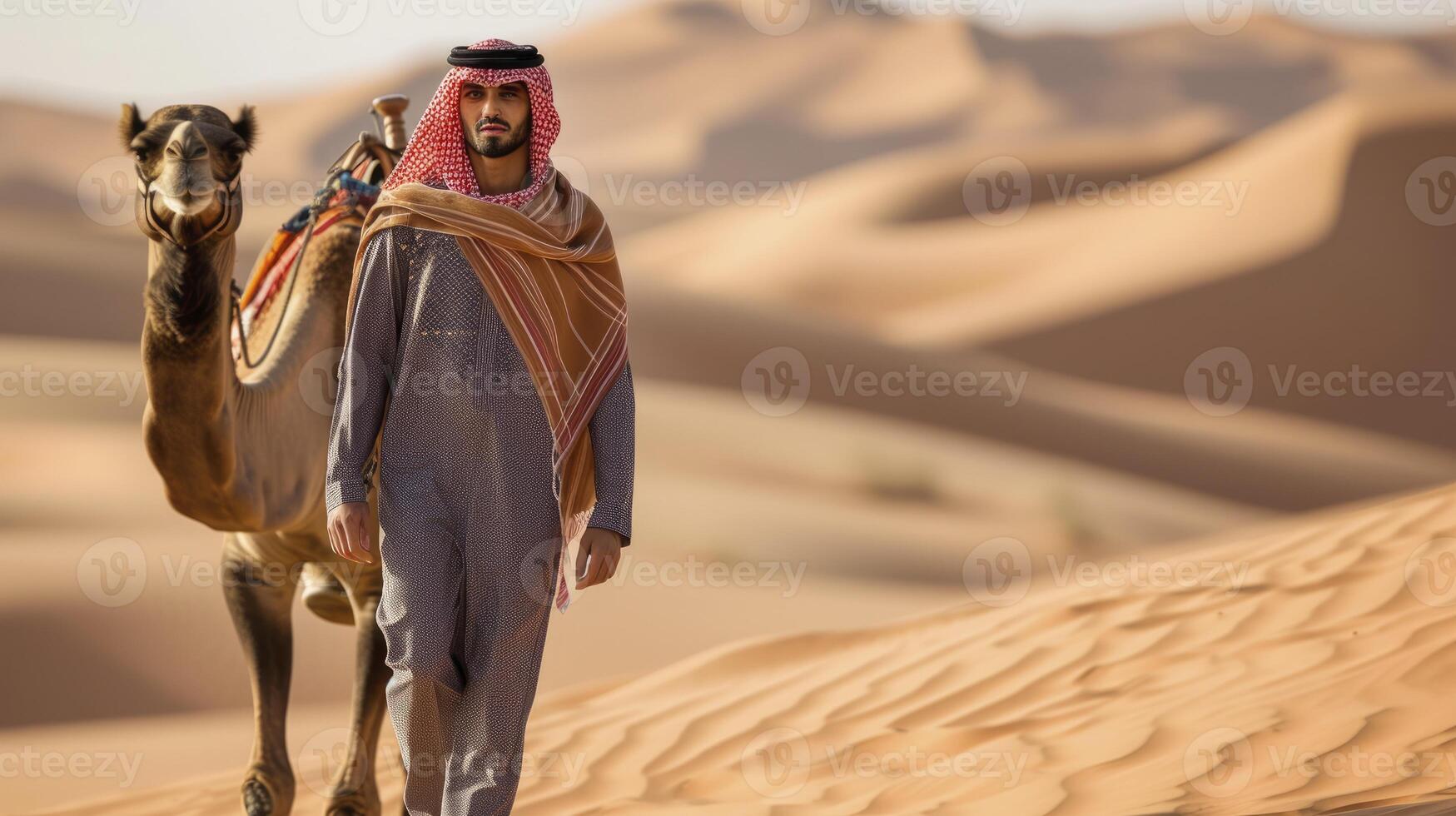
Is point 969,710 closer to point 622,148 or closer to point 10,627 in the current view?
point 10,627

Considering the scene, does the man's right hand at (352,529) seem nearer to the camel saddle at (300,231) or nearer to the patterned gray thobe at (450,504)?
the patterned gray thobe at (450,504)

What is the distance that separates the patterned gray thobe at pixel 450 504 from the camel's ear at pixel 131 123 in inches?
45.4

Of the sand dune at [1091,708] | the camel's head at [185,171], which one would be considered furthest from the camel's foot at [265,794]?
the camel's head at [185,171]

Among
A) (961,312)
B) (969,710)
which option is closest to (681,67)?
(961,312)

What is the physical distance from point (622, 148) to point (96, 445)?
2325 inches

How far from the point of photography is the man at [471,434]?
3.92 meters

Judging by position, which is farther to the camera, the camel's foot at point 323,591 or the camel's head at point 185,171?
the camel's foot at point 323,591

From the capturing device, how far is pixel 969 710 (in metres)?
6.76

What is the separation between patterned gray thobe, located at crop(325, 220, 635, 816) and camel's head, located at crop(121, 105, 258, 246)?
79 cm

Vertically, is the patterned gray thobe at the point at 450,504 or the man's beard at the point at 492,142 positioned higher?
the man's beard at the point at 492,142

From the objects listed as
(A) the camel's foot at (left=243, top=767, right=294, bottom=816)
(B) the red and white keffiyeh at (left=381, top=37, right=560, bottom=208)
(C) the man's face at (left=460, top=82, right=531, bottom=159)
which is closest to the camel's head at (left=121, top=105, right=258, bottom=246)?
(B) the red and white keffiyeh at (left=381, top=37, right=560, bottom=208)

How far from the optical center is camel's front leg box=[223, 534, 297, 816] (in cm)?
546

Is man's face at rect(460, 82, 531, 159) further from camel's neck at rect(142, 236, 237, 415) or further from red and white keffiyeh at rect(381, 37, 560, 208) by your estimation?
camel's neck at rect(142, 236, 237, 415)

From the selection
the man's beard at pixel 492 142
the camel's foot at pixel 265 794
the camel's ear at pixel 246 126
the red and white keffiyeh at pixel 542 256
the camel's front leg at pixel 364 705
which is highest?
the camel's ear at pixel 246 126
